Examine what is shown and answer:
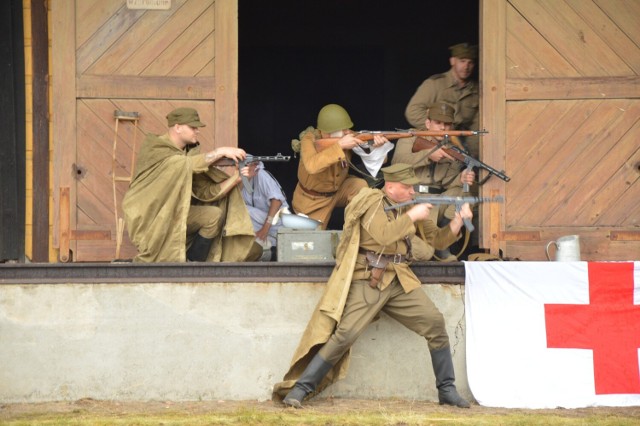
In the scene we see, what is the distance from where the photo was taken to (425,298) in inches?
360

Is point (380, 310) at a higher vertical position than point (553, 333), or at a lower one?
higher

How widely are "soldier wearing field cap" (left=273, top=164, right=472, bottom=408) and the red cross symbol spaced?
90 centimetres

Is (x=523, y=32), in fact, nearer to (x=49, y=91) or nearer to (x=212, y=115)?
(x=212, y=115)

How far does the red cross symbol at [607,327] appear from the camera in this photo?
30.9 feet

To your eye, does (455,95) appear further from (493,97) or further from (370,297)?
(370,297)

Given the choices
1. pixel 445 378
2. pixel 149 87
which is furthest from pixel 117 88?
pixel 445 378

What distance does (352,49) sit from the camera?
45.6 ft

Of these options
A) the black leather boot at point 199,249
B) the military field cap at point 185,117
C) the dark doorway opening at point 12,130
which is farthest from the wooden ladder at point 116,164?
the dark doorway opening at point 12,130

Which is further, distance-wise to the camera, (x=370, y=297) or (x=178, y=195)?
(x=178, y=195)

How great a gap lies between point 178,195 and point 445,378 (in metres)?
2.20

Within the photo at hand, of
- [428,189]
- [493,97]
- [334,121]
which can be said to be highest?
[493,97]

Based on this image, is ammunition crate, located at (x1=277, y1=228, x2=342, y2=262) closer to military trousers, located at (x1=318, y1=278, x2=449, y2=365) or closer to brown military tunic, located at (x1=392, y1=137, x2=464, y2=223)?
military trousers, located at (x1=318, y1=278, x2=449, y2=365)

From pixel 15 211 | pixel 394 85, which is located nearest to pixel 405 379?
pixel 15 211

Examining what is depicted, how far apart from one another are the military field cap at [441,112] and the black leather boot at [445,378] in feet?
6.96
